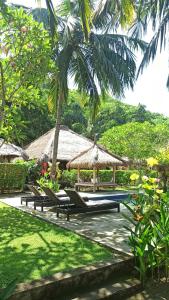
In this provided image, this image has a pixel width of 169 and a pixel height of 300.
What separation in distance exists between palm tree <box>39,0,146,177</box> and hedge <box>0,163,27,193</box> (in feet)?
10.4

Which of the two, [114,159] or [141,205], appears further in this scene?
[114,159]

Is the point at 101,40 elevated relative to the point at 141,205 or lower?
elevated

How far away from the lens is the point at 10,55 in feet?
23.1

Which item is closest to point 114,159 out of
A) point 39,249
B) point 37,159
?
point 37,159

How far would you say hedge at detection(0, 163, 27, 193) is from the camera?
1570 centimetres

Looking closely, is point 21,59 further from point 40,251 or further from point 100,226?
point 100,226

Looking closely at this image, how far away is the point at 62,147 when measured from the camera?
22172mm

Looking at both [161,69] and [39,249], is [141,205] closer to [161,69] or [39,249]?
[39,249]

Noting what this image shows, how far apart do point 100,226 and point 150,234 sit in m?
2.84

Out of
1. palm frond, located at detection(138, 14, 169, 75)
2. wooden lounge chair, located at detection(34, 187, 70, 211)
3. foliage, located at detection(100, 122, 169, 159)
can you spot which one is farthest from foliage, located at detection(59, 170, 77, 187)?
wooden lounge chair, located at detection(34, 187, 70, 211)

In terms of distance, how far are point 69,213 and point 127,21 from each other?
625 cm

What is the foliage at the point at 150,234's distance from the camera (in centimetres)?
450

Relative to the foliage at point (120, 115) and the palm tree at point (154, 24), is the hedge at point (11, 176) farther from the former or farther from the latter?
the foliage at point (120, 115)

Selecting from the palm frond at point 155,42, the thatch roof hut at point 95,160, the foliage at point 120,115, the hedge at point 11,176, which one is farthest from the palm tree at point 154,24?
the foliage at point 120,115
